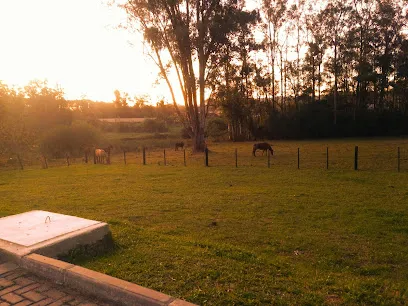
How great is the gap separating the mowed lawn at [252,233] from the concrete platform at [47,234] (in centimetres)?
32

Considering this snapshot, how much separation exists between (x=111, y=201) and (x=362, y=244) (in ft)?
22.3

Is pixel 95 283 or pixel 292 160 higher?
pixel 95 283

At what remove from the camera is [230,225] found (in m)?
7.84

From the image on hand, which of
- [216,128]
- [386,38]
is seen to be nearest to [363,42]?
[386,38]

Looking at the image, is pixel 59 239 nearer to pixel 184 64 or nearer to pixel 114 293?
pixel 114 293

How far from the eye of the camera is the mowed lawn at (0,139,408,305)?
4441 mm

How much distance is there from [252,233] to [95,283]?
368 cm

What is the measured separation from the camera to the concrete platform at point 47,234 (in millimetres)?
5266

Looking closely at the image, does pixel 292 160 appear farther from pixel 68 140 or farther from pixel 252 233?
pixel 68 140

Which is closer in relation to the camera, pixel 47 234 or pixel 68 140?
pixel 47 234

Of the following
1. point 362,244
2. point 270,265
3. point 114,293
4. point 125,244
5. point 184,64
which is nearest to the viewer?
point 114,293

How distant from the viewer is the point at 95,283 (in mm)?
4281

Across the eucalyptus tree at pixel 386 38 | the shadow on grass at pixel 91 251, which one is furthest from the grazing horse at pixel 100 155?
the eucalyptus tree at pixel 386 38

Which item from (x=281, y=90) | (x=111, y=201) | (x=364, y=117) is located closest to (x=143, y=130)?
(x=281, y=90)
